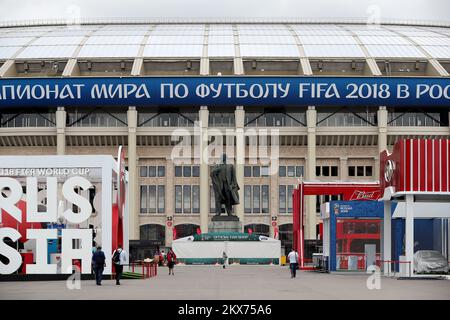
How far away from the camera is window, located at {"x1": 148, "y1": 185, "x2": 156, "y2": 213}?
83.7 m

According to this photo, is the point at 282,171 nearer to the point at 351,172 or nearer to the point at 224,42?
the point at 351,172

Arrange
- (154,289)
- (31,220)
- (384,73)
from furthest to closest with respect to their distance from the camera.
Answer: (384,73), (31,220), (154,289)

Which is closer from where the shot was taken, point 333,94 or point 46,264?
point 46,264

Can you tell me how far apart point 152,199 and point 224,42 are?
18.1 meters

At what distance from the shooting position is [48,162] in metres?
38.2

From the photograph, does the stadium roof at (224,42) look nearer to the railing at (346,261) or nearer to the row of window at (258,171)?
the row of window at (258,171)

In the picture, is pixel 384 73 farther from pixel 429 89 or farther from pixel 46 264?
pixel 46 264

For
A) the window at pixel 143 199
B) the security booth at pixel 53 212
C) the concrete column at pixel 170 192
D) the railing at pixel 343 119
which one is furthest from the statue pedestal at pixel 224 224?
the security booth at pixel 53 212

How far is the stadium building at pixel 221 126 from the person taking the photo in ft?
268

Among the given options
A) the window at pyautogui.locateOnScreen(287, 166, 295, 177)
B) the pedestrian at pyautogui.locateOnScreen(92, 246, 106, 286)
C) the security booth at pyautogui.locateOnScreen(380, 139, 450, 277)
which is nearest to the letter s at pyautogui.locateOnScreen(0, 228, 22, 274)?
the pedestrian at pyautogui.locateOnScreen(92, 246, 106, 286)

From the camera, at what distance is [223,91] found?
79.9m

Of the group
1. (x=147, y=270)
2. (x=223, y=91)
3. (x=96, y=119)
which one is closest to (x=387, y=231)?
(x=147, y=270)
